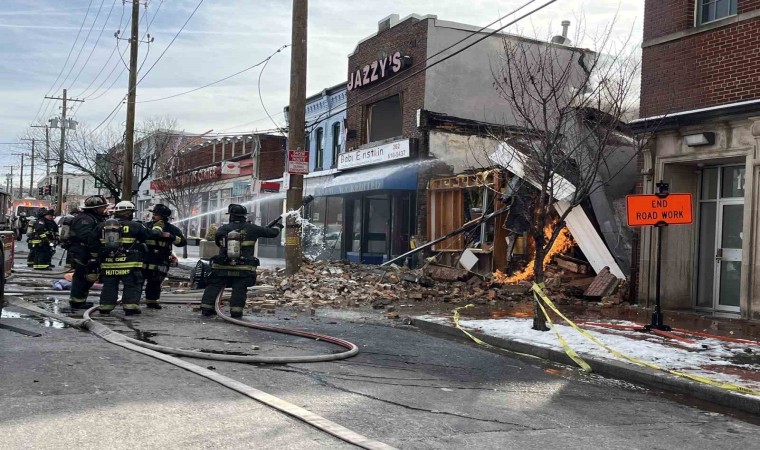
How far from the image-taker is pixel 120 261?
1029cm

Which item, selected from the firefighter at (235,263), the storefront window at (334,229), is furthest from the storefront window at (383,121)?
the firefighter at (235,263)

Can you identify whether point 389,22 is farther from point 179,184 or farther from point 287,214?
point 179,184

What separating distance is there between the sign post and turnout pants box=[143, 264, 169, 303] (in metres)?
7.18

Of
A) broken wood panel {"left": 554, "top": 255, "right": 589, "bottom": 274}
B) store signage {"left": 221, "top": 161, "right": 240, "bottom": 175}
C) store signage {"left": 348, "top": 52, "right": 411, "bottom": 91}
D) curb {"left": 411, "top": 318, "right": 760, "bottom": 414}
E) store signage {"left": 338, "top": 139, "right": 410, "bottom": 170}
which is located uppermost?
store signage {"left": 348, "top": 52, "right": 411, "bottom": 91}

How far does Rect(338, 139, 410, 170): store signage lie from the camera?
22.3 m

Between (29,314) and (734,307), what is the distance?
441 inches

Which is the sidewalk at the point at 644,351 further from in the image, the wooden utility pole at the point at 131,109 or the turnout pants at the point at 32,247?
the wooden utility pole at the point at 131,109

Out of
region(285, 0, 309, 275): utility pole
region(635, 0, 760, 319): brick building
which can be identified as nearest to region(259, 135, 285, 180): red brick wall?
region(285, 0, 309, 275): utility pole

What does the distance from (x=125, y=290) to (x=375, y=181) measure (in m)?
12.5

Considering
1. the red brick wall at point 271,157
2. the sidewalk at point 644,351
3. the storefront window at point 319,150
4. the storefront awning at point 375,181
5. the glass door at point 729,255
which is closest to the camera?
the sidewalk at point 644,351

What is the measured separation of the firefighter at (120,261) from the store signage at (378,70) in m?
13.7

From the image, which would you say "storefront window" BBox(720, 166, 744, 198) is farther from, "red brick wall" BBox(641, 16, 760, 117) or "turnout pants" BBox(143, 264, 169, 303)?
"turnout pants" BBox(143, 264, 169, 303)

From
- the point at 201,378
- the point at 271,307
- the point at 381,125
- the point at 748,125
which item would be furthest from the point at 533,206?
the point at 381,125

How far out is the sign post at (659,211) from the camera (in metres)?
10.1
